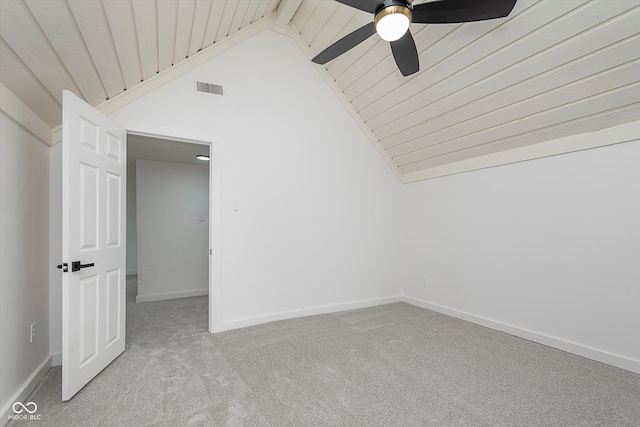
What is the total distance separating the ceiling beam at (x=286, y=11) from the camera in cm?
300

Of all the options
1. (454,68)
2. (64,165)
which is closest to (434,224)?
(454,68)

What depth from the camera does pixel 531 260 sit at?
278 centimetres

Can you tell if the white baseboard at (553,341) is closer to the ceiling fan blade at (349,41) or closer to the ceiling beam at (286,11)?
the ceiling fan blade at (349,41)

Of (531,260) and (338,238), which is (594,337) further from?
(338,238)

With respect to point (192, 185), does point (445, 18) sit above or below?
above

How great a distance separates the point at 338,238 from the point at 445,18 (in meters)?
2.52

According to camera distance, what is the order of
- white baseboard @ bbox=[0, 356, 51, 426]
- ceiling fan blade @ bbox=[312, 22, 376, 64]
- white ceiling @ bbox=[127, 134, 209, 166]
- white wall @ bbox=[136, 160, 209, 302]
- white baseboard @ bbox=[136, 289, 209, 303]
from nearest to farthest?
1. white baseboard @ bbox=[0, 356, 51, 426]
2. ceiling fan blade @ bbox=[312, 22, 376, 64]
3. white ceiling @ bbox=[127, 134, 209, 166]
4. white baseboard @ bbox=[136, 289, 209, 303]
5. white wall @ bbox=[136, 160, 209, 302]

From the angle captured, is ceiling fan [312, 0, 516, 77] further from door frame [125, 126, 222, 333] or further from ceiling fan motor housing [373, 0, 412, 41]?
door frame [125, 126, 222, 333]

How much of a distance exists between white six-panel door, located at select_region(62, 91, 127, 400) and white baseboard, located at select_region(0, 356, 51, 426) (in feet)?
0.78

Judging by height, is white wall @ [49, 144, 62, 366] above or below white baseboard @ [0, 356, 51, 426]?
above

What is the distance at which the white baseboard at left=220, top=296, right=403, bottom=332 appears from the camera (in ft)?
9.90

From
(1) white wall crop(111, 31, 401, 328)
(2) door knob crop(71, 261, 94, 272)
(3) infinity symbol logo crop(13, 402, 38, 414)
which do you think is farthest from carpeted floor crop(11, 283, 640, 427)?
Result: (2) door knob crop(71, 261, 94, 272)

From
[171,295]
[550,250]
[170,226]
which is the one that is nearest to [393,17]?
[550,250]

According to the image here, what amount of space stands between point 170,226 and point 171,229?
0.05m
